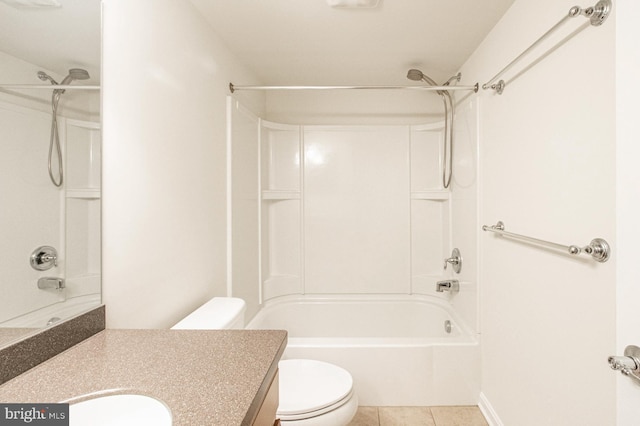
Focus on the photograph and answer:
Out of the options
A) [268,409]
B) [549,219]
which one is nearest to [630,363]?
[549,219]

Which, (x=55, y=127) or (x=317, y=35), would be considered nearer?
(x=55, y=127)

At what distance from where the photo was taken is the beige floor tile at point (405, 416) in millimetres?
1941

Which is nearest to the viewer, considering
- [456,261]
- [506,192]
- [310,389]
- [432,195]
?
A: [310,389]

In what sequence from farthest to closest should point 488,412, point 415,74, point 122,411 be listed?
point 415,74 → point 488,412 → point 122,411

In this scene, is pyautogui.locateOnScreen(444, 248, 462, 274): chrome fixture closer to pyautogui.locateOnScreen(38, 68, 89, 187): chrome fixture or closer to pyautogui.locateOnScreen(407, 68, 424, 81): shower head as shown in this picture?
pyautogui.locateOnScreen(407, 68, 424, 81): shower head

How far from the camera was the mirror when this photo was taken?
0.78 meters

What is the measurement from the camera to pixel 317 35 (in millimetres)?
2020

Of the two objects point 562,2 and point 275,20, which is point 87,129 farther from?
point 562,2

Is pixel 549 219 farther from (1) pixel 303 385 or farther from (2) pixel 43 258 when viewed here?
(2) pixel 43 258

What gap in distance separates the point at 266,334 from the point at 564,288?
3.57 ft

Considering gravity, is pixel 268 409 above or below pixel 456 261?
below

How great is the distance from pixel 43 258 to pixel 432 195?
2618 millimetres

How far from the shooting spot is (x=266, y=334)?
1012 mm

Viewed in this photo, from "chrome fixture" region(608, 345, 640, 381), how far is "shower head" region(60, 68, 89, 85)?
160cm
